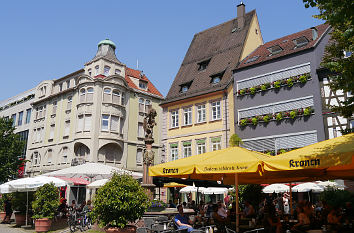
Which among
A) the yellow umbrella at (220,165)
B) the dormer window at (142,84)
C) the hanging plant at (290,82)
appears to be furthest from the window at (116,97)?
the yellow umbrella at (220,165)

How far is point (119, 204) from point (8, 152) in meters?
29.7

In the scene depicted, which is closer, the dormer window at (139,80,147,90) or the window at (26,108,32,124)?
the dormer window at (139,80,147,90)

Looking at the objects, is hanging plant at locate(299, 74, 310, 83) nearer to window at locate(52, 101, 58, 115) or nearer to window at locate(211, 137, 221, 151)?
window at locate(211, 137, 221, 151)

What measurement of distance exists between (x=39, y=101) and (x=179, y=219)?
132 ft

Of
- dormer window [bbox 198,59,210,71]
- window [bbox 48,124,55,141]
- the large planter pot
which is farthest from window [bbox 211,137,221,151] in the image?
window [bbox 48,124,55,141]

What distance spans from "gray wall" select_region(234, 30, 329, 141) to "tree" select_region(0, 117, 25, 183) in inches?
935

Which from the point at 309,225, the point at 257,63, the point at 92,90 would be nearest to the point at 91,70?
the point at 92,90

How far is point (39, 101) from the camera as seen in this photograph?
4578cm

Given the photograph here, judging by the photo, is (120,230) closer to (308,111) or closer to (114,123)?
(308,111)

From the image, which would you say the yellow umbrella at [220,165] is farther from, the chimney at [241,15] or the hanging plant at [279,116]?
the chimney at [241,15]

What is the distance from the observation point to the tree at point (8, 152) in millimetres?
34500

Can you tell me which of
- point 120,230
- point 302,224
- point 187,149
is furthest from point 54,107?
point 302,224

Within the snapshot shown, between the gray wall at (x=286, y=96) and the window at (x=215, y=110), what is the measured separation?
5.20 feet

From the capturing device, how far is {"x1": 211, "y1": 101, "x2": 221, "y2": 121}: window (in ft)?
94.1
